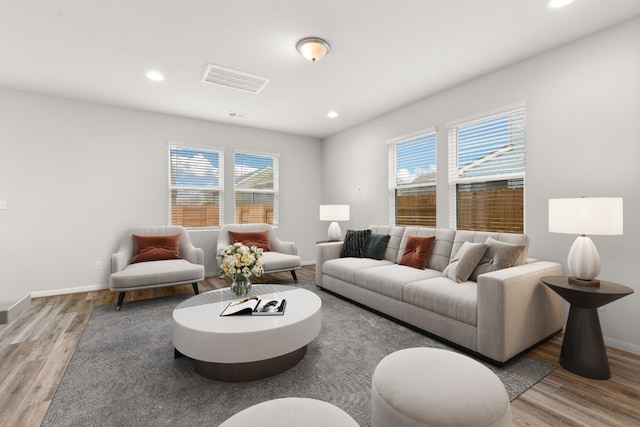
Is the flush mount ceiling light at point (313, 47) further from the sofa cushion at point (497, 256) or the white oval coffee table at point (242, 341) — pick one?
the sofa cushion at point (497, 256)

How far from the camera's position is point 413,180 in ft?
14.2

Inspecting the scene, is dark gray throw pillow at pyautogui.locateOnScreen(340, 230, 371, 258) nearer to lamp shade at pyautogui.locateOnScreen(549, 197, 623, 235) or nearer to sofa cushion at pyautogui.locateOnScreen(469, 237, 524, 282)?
sofa cushion at pyautogui.locateOnScreen(469, 237, 524, 282)

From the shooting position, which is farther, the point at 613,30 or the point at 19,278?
the point at 19,278

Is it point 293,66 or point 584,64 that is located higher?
point 293,66

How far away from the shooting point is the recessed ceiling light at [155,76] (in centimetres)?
328

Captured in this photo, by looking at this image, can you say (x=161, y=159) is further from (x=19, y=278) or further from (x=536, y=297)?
(x=536, y=297)

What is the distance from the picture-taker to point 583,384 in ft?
6.35

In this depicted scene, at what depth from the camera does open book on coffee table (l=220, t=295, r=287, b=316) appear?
7.22 feet

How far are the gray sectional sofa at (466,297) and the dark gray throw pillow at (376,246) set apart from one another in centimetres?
22

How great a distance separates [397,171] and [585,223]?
271 centimetres

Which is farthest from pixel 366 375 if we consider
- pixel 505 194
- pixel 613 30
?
pixel 613 30

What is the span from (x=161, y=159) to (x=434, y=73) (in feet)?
13.5

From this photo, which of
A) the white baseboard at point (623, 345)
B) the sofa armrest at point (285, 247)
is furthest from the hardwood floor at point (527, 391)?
the sofa armrest at point (285, 247)

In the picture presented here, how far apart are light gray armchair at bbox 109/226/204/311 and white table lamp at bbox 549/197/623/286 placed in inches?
148
